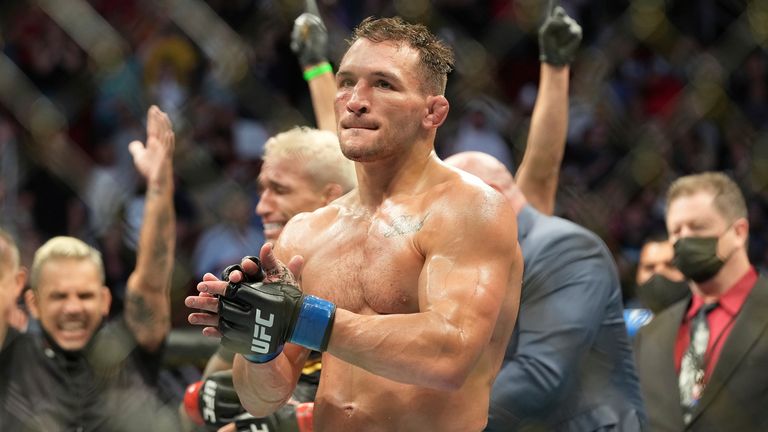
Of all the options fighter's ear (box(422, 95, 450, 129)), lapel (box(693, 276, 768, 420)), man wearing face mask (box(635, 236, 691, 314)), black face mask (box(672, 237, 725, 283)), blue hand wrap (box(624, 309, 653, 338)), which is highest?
fighter's ear (box(422, 95, 450, 129))

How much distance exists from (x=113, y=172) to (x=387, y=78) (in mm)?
2020

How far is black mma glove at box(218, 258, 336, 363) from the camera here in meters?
1.41

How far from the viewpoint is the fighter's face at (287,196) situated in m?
2.32

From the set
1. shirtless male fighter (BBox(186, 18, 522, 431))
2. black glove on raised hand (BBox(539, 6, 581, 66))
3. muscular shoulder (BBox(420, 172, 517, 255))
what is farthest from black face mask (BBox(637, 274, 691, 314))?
muscular shoulder (BBox(420, 172, 517, 255))

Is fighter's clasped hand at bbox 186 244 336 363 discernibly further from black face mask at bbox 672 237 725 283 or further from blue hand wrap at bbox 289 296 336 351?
black face mask at bbox 672 237 725 283

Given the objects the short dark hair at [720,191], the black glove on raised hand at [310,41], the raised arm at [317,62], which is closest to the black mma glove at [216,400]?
the raised arm at [317,62]

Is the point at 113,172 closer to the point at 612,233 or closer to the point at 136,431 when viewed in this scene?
the point at 136,431

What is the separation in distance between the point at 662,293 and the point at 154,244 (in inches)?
57.9

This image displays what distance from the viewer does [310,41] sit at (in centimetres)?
270

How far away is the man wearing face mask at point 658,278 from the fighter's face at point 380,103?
4.65ft

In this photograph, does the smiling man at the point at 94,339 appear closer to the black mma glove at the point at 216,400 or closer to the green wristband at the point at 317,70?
the black mma glove at the point at 216,400

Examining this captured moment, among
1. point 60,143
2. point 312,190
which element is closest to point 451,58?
point 312,190

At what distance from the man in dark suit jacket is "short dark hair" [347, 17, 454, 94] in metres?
0.71

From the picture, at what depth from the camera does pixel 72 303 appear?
2.46 m
